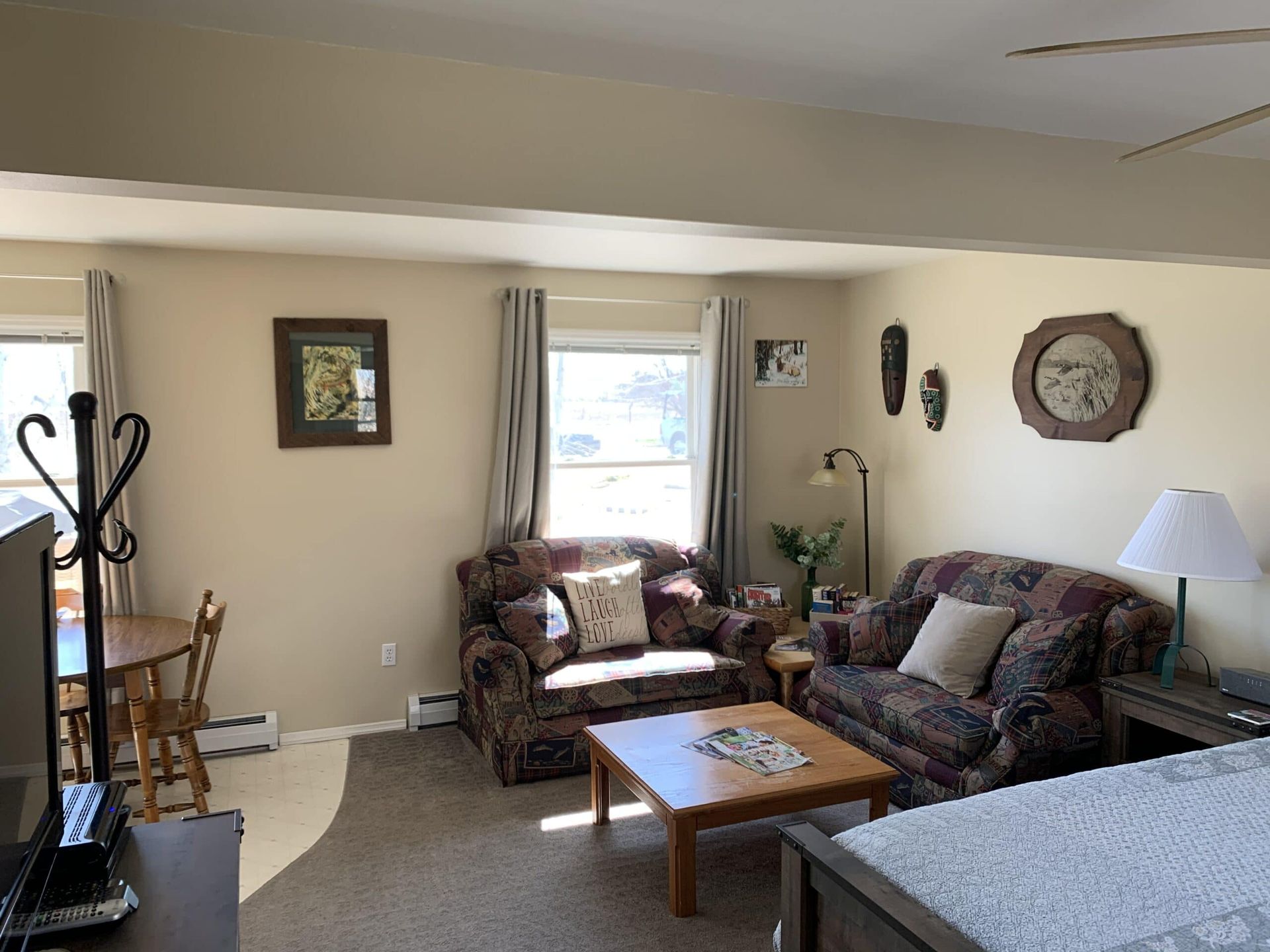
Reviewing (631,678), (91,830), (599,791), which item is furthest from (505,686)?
(91,830)

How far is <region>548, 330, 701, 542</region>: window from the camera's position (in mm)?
5156

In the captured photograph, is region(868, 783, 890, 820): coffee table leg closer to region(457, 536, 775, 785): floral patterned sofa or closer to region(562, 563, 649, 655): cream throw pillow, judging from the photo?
region(457, 536, 775, 785): floral patterned sofa

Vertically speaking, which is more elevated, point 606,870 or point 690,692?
point 690,692

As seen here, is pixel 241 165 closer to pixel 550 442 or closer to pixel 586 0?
pixel 586 0

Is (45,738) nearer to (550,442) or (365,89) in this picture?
(365,89)

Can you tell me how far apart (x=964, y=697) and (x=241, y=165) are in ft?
10.7

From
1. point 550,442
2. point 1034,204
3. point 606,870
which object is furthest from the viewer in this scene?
point 550,442

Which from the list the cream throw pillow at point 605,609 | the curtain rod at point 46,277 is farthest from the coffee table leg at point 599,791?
the curtain rod at point 46,277

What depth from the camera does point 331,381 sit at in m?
4.62

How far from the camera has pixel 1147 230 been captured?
2.73 meters

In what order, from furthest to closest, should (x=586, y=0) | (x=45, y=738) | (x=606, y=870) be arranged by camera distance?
(x=606, y=870), (x=586, y=0), (x=45, y=738)

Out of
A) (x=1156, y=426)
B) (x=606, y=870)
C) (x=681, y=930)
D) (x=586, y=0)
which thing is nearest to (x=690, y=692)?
(x=606, y=870)

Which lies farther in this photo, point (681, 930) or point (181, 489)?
point (181, 489)

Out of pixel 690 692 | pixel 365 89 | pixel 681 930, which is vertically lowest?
pixel 681 930
